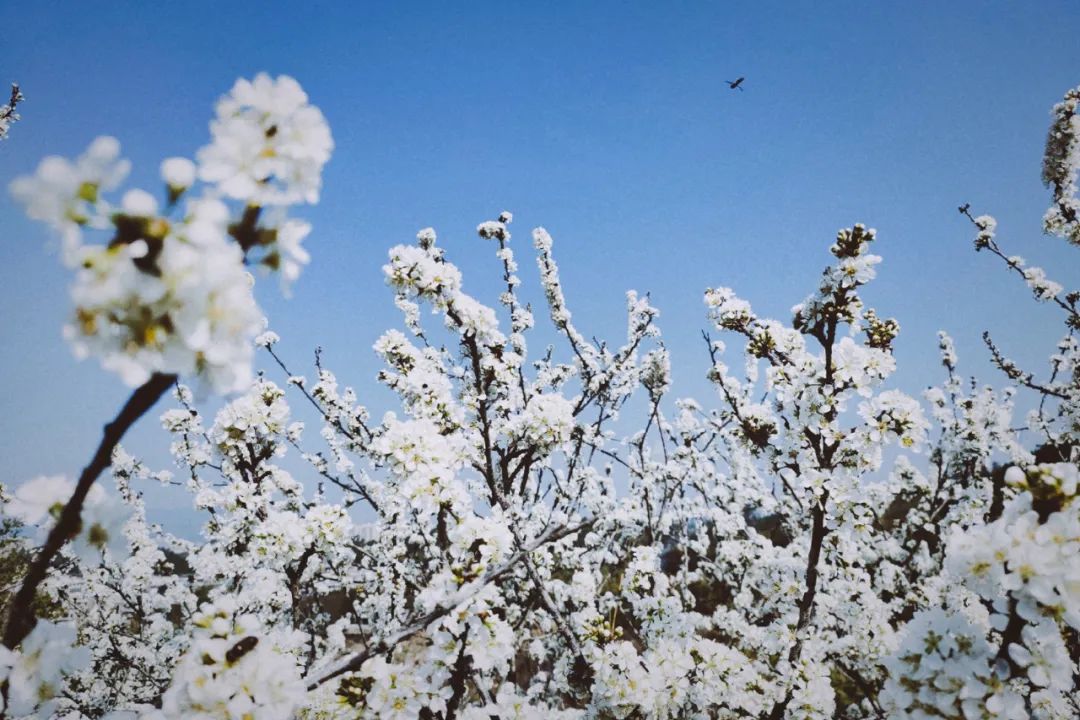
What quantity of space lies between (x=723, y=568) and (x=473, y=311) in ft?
33.3

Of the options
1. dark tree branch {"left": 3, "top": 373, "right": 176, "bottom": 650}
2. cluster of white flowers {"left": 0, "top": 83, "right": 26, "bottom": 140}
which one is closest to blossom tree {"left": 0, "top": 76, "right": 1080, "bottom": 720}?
dark tree branch {"left": 3, "top": 373, "right": 176, "bottom": 650}

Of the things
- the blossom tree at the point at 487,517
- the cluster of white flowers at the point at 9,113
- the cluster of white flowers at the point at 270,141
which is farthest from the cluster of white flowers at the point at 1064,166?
the cluster of white flowers at the point at 9,113

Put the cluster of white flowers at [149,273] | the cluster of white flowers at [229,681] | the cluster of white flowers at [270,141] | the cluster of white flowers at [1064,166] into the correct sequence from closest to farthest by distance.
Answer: the cluster of white flowers at [149,273] < the cluster of white flowers at [270,141] < the cluster of white flowers at [229,681] < the cluster of white flowers at [1064,166]

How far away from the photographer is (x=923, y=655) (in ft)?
7.75

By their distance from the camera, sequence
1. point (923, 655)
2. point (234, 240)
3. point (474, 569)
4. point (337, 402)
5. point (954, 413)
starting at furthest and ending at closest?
point (954, 413) → point (337, 402) → point (474, 569) → point (923, 655) → point (234, 240)

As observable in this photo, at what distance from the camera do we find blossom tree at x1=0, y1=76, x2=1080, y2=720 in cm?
115

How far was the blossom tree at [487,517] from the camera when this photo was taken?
1.15 metres

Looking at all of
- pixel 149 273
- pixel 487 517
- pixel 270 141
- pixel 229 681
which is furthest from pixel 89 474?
pixel 487 517

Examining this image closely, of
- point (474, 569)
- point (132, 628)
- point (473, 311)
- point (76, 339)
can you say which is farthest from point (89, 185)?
point (132, 628)

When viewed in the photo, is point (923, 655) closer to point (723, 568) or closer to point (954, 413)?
point (723, 568)

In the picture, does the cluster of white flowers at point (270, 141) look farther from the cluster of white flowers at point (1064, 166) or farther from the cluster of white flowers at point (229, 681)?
the cluster of white flowers at point (1064, 166)

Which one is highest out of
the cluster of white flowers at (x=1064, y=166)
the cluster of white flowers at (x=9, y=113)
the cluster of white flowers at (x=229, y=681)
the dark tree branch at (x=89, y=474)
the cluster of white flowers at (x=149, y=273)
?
the cluster of white flowers at (x=9, y=113)

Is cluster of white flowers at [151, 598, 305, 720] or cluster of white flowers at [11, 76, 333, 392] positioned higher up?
cluster of white flowers at [11, 76, 333, 392]

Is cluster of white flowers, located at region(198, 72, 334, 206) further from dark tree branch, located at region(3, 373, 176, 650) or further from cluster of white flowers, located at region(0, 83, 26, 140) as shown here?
cluster of white flowers, located at region(0, 83, 26, 140)
